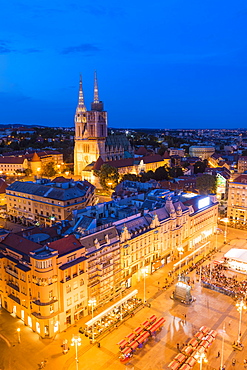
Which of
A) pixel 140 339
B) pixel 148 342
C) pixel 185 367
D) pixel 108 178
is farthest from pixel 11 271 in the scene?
pixel 108 178

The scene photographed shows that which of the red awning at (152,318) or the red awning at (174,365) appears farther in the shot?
the red awning at (152,318)

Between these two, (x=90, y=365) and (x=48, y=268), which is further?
(x=48, y=268)

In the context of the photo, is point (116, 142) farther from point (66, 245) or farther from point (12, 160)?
point (66, 245)

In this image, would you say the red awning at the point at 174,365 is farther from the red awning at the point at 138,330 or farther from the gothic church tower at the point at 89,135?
the gothic church tower at the point at 89,135

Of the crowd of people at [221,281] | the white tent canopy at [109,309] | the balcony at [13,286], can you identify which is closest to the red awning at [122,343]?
the white tent canopy at [109,309]

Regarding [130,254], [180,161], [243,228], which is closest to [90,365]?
[130,254]

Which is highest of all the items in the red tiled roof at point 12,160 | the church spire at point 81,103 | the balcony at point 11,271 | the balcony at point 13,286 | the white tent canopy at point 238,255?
the church spire at point 81,103

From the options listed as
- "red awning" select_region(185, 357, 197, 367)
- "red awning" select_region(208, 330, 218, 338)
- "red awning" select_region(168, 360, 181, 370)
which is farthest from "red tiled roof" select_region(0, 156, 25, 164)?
"red awning" select_region(185, 357, 197, 367)

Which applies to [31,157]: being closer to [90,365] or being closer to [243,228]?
[243,228]
